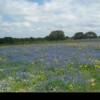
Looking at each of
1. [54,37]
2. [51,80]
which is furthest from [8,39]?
[51,80]

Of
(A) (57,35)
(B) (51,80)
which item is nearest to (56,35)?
(A) (57,35)

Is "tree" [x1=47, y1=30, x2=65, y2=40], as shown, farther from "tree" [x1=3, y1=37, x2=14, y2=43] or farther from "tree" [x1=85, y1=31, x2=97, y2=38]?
"tree" [x1=3, y1=37, x2=14, y2=43]

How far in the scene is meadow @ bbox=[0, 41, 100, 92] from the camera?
156cm

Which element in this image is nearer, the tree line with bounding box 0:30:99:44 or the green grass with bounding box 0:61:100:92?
the green grass with bounding box 0:61:100:92

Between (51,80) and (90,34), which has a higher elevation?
(90,34)

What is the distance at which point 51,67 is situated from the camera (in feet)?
5.43

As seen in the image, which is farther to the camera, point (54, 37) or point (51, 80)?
point (54, 37)

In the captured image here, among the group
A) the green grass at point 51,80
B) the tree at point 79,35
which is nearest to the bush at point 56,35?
the tree at point 79,35

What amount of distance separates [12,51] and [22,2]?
40cm

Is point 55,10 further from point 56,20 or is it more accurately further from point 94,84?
point 94,84

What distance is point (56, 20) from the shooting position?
1758 millimetres

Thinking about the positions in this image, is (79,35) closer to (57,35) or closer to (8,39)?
(57,35)

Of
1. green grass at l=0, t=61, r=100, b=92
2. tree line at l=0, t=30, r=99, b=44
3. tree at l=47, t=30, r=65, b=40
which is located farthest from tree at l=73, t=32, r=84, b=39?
green grass at l=0, t=61, r=100, b=92
